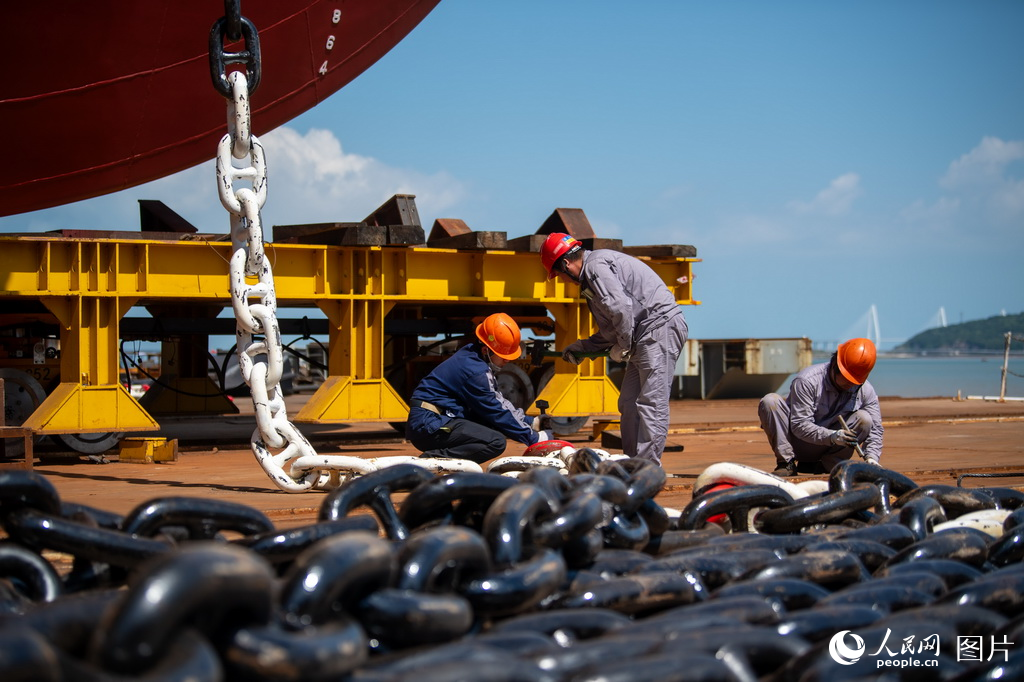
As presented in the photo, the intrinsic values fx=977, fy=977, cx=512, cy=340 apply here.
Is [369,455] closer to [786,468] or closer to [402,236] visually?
[402,236]

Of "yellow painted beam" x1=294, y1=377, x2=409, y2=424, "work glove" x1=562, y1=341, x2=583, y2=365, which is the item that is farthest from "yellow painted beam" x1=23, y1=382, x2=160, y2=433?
"work glove" x1=562, y1=341, x2=583, y2=365

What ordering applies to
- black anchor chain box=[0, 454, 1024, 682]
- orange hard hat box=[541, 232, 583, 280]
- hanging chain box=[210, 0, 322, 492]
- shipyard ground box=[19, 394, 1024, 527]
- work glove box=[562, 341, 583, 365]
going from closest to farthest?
black anchor chain box=[0, 454, 1024, 682], hanging chain box=[210, 0, 322, 492], shipyard ground box=[19, 394, 1024, 527], orange hard hat box=[541, 232, 583, 280], work glove box=[562, 341, 583, 365]

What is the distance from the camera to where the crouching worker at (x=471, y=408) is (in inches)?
217

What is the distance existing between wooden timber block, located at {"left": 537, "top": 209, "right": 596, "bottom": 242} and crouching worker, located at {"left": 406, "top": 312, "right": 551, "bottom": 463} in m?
2.94

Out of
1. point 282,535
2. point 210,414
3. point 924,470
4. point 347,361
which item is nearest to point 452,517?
point 282,535

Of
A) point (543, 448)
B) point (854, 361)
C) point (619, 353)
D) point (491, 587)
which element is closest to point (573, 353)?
point (619, 353)

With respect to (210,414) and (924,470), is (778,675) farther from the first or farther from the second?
(210,414)

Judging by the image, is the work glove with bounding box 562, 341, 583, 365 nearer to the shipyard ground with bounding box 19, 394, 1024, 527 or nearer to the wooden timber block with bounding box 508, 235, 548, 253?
the shipyard ground with bounding box 19, 394, 1024, 527

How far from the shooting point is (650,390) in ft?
A: 18.1

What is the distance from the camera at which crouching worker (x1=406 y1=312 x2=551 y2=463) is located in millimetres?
5512

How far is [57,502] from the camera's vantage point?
2.24m

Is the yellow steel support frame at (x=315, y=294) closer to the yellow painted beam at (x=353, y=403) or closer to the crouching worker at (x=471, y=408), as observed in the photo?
the yellow painted beam at (x=353, y=403)

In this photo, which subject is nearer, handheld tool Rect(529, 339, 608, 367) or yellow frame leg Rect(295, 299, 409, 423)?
handheld tool Rect(529, 339, 608, 367)

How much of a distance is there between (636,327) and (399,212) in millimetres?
3433
